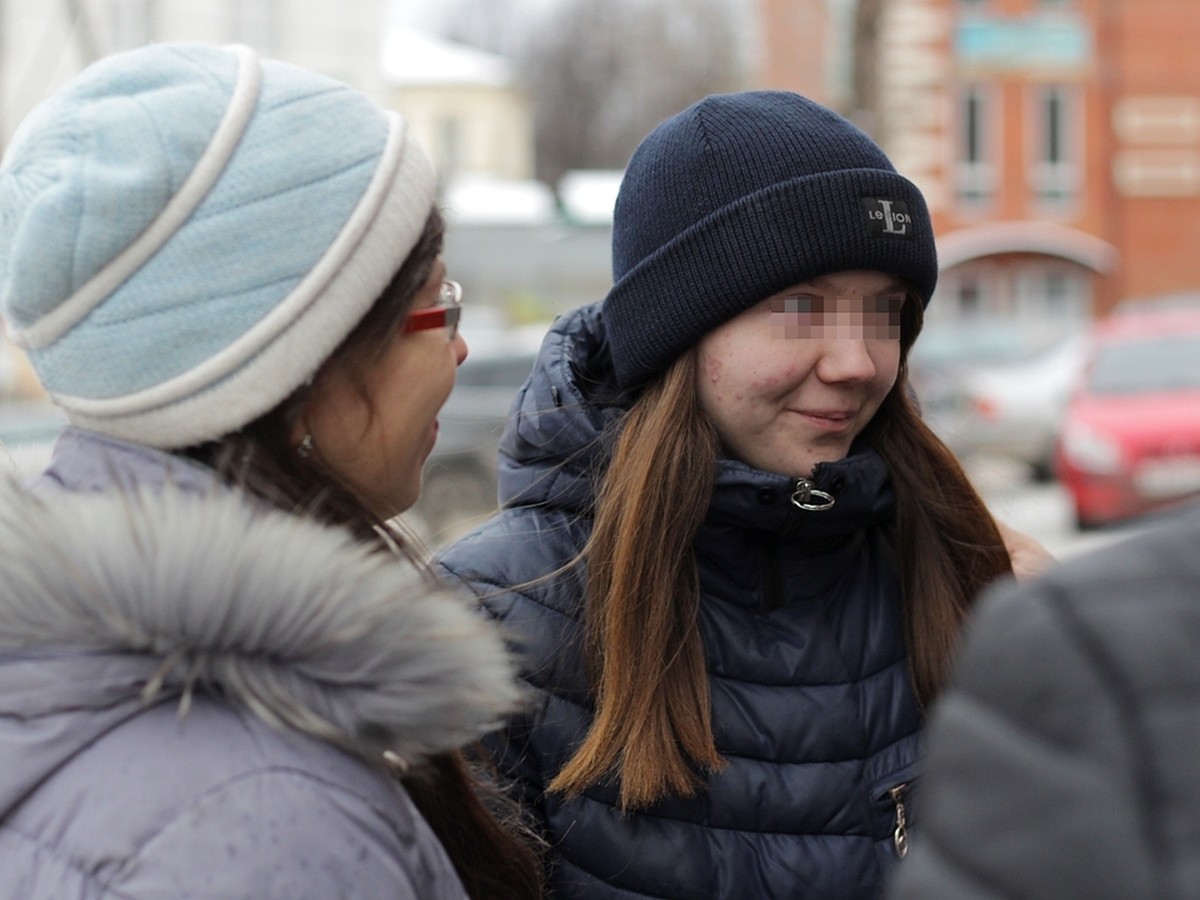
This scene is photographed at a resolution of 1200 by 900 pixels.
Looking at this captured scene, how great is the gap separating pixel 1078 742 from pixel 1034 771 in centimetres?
3

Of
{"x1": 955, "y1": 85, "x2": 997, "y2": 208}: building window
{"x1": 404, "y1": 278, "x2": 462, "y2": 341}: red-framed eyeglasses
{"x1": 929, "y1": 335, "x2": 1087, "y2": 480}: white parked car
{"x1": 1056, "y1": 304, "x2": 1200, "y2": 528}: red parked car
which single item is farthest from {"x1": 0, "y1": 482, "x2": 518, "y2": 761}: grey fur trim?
{"x1": 955, "y1": 85, "x2": 997, "y2": 208}: building window

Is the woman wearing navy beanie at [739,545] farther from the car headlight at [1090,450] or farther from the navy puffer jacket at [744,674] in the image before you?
the car headlight at [1090,450]

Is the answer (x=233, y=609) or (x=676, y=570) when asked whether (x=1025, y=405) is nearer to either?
A: (x=676, y=570)

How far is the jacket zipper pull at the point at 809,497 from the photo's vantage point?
1979 mm

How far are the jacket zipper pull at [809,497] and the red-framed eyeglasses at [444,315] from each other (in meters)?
0.57

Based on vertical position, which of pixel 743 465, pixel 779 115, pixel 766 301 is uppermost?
pixel 779 115

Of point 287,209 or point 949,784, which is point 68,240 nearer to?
point 287,209

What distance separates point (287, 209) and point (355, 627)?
396mm

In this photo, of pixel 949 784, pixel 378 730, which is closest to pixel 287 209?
pixel 378 730

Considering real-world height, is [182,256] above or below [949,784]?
above

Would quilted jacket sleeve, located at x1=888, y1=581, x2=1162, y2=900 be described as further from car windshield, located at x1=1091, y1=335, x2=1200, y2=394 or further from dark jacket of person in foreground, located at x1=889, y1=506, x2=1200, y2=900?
car windshield, located at x1=1091, y1=335, x2=1200, y2=394

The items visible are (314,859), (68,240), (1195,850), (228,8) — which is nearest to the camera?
(1195,850)

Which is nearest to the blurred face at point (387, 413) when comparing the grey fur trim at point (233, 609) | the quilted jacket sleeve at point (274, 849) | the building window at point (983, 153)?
the grey fur trim at point (233, 609)

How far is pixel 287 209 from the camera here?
137cm
